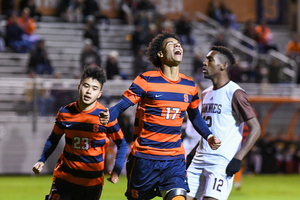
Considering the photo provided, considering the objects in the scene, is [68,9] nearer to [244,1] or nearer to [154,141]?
[244,1]

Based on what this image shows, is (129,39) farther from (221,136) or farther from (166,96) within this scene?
(166,96)

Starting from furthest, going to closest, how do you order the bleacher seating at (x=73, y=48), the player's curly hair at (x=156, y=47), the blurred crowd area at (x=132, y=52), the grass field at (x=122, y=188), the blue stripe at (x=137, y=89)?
the bleacher seating at (x=73, y=48), the blurred crowd area at (x=132, y=52), the grass field at (x=122, y=188), the player's curly hair at (x=156, y=47), the blue stripe at (x=137, y=89)

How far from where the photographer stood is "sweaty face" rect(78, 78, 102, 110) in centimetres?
531

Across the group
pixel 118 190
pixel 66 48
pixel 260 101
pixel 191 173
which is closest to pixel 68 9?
pixel 66 48

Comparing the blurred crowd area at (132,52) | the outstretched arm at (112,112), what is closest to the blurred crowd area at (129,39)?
the blurred crowd area at (132,52)

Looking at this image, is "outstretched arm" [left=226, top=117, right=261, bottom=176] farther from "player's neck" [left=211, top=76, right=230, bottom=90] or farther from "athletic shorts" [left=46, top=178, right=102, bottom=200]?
"athletic shorts" [left=46, top=178, right=102, bottom=200]

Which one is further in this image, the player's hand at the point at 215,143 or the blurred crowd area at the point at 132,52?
the blurred crowd area at the point at 132,52

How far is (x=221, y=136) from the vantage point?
5.76 metres

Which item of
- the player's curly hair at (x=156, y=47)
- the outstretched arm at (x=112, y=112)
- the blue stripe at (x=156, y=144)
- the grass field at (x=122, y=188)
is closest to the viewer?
the outstretched arm at (x=112, y=112)

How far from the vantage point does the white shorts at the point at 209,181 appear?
552 centimetres

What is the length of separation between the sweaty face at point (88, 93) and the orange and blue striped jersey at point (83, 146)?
73mm

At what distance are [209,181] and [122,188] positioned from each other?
6.82 meters

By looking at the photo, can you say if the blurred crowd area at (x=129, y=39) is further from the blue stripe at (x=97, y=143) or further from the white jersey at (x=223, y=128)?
the blue stripe at (x=97, y=143)

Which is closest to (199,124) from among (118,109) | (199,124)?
(199,124)
